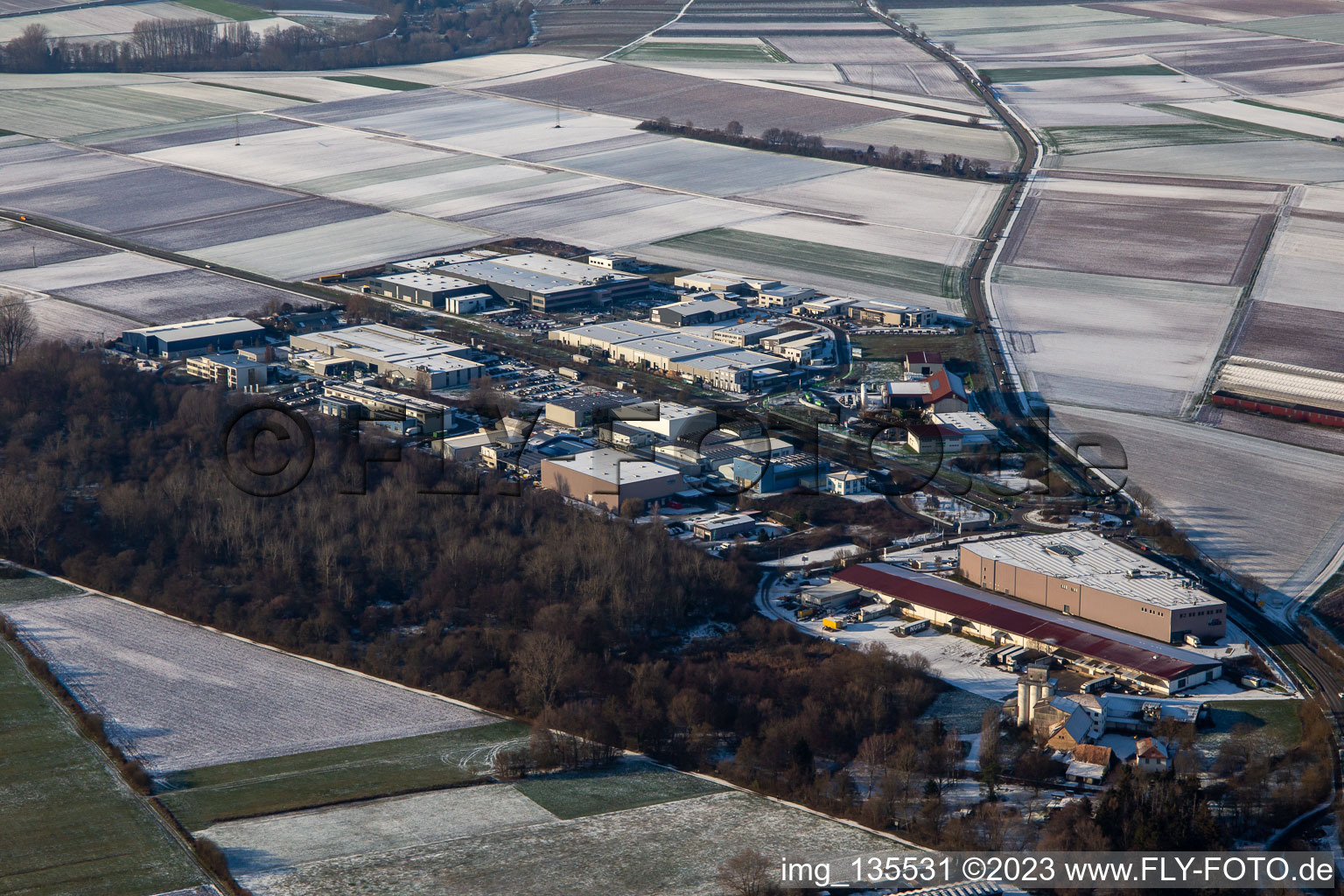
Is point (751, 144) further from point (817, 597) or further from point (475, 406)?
point (817, 597)

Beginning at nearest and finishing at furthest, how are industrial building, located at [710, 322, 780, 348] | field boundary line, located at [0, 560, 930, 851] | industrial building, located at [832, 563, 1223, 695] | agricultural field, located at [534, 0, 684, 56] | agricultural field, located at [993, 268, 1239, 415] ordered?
field boundary line, located at [0, 560, 930, 851]
industrial building, located at [832, 563, 1223, 695]
agricultural field, located at [993, 268, 1239, 415]
industrial building, located at [710, 322, 780, 348]
agricultural field, located at [534, 0, 684, 56]

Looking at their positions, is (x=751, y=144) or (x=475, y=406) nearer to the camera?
(x=475, y=406)

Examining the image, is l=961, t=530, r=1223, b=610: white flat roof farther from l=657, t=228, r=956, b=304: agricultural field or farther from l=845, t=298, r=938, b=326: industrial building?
l=657, t=228, r=956, b=304: agricultural field

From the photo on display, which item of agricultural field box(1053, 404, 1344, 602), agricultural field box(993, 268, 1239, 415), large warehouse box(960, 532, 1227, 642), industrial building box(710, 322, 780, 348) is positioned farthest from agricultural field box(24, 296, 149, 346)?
large warehouse box(960, 532, 1227, 642)

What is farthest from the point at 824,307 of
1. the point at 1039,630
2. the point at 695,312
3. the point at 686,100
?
the point at 686,100

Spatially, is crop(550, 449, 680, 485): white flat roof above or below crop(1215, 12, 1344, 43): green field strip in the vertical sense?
below

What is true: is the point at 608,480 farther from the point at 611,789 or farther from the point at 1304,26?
the point at 1304,26

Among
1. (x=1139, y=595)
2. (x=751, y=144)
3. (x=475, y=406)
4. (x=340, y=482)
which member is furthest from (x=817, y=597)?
(x=751, y=144)
